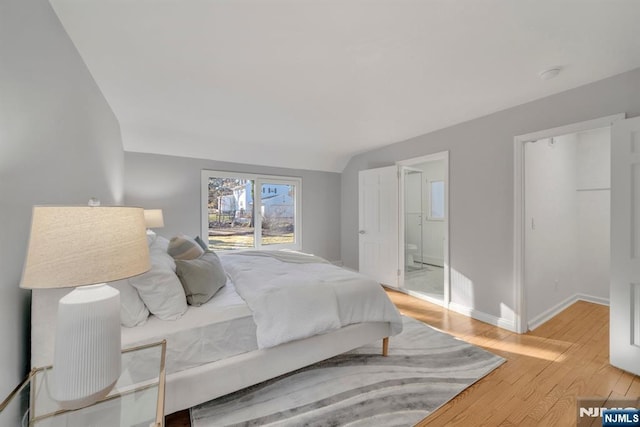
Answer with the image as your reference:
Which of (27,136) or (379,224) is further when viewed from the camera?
(379,224)

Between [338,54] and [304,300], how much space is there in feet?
5.79

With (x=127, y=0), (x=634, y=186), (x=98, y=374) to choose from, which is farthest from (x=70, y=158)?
(x=634, y=186)

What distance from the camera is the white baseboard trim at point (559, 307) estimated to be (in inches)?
112

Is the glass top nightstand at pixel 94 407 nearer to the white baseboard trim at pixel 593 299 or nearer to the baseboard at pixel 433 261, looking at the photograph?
the white baseboard trim at pixel 593 299

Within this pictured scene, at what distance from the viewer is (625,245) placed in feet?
6.61

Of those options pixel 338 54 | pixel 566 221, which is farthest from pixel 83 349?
pixel 566 221

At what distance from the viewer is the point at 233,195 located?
445cm

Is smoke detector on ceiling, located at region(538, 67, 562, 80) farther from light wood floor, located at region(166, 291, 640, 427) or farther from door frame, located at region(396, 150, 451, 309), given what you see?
light wood floor, located at region(166, 291, 640, 427)

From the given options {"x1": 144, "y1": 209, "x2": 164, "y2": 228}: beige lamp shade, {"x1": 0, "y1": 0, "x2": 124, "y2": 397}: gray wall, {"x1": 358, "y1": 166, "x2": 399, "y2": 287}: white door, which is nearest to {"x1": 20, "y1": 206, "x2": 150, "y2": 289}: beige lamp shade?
{"x1": 0, "y1": 0, "x2": 124, "y2": 397}: gray wall

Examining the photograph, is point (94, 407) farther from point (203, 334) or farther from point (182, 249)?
point (182, 249)

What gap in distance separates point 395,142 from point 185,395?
390cm

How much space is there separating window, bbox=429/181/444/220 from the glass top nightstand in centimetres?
568

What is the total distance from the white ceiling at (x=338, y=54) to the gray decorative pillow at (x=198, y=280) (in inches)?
58.7

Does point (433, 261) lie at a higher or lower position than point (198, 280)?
lower
